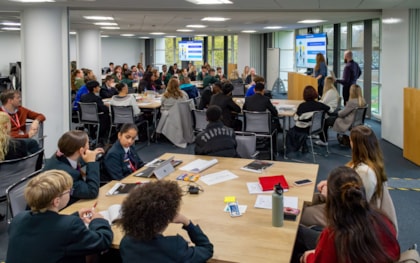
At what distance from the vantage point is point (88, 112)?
25.8 ft

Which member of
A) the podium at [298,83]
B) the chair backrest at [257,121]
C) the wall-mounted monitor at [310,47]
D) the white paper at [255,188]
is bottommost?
the white paper at [255,188]

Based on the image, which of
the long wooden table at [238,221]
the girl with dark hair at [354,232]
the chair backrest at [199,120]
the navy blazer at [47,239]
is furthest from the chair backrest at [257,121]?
the navy blazer at [47,239]

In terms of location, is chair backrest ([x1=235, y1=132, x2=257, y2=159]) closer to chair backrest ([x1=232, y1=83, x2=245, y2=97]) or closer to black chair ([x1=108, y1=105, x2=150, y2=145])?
black chair ([x1=108, y1=105, x2=150, y2=145])

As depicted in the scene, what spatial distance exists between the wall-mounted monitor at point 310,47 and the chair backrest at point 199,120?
555 centimetres

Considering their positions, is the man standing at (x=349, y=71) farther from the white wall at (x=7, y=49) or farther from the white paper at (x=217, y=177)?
the white wall at (x=7, y=49)

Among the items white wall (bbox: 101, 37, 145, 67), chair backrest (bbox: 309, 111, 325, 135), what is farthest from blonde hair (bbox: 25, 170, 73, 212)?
white wall (bbox: 101, 37, 145, 67)

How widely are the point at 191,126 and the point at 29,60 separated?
3078 millimetres

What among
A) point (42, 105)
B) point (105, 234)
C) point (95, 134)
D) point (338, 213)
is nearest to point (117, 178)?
point (105, 234)

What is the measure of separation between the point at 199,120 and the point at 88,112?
2.07 metres

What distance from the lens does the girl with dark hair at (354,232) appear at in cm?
188

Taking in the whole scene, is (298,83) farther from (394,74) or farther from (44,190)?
(44,190)

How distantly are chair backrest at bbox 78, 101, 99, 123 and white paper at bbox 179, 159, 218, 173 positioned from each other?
4.16 m

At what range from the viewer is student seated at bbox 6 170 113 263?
210 centimetres

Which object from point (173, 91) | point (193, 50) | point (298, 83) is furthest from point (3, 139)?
A: point (193, 50)
